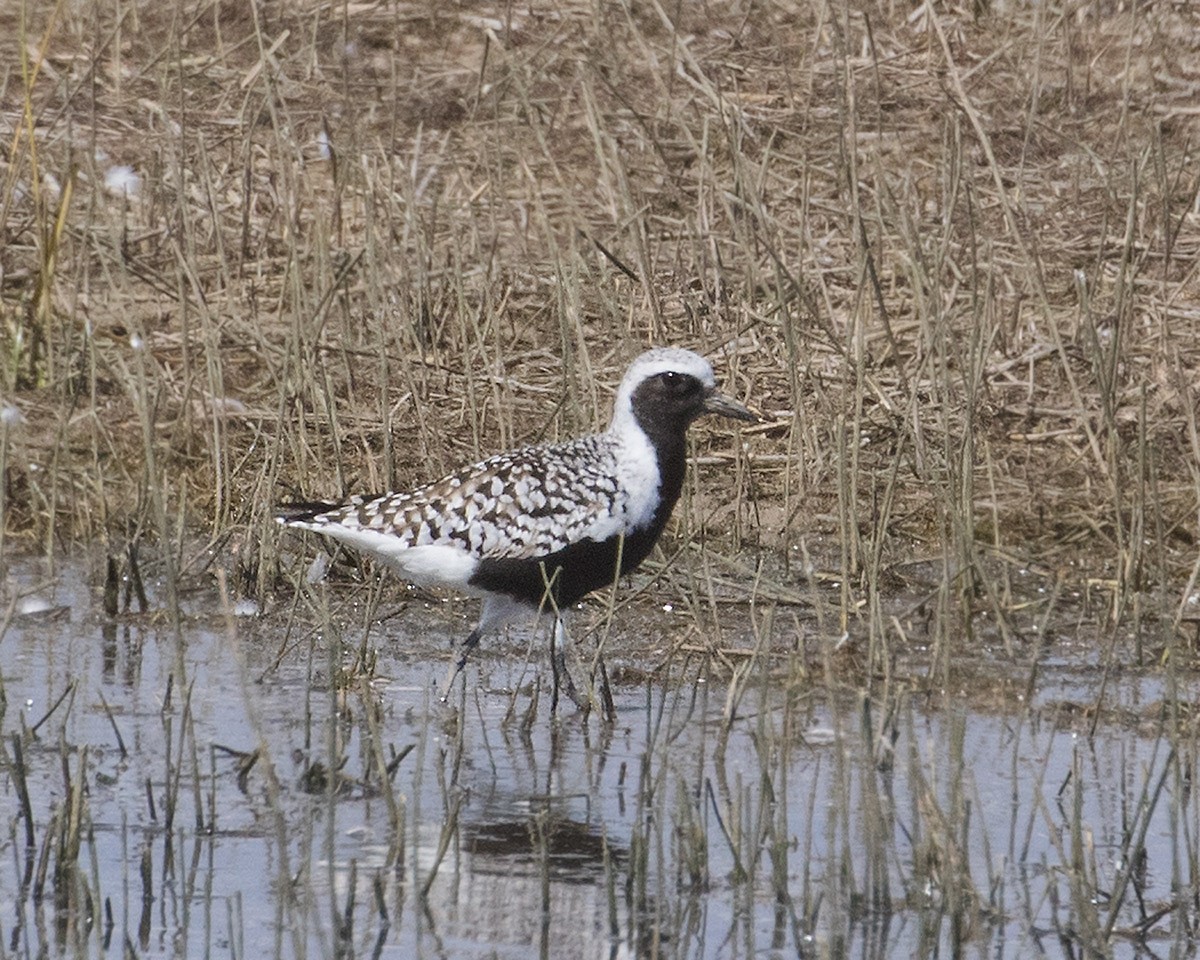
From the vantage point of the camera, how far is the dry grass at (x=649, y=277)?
7832 millimetres

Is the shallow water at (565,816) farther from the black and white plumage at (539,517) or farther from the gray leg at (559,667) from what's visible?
the black and white plumage at (539,517)

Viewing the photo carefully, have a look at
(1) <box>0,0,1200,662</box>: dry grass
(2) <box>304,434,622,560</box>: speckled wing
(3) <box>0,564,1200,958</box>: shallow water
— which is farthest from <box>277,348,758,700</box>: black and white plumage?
(1) <box>0,0,1200,662</box>: dry grass

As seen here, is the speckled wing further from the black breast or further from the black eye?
the black eye

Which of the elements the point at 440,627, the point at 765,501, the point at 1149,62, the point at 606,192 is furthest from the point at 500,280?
the point at 1149,62

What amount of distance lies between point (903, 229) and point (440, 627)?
219 cm

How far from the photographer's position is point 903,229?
784 centimetres

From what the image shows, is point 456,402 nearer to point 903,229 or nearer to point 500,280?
point 500,280

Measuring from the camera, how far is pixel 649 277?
28.4ft

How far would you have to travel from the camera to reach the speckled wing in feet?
22.2

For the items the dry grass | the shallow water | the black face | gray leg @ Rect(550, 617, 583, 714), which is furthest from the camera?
the dry grass

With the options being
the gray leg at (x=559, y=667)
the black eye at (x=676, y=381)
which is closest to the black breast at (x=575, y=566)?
the gray leg at (x=559, y=667)

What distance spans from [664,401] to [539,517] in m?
0.58

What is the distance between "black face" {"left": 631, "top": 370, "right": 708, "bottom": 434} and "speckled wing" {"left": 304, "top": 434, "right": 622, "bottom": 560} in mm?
169

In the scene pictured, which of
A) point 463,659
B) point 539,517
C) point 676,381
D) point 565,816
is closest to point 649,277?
point 676,381
